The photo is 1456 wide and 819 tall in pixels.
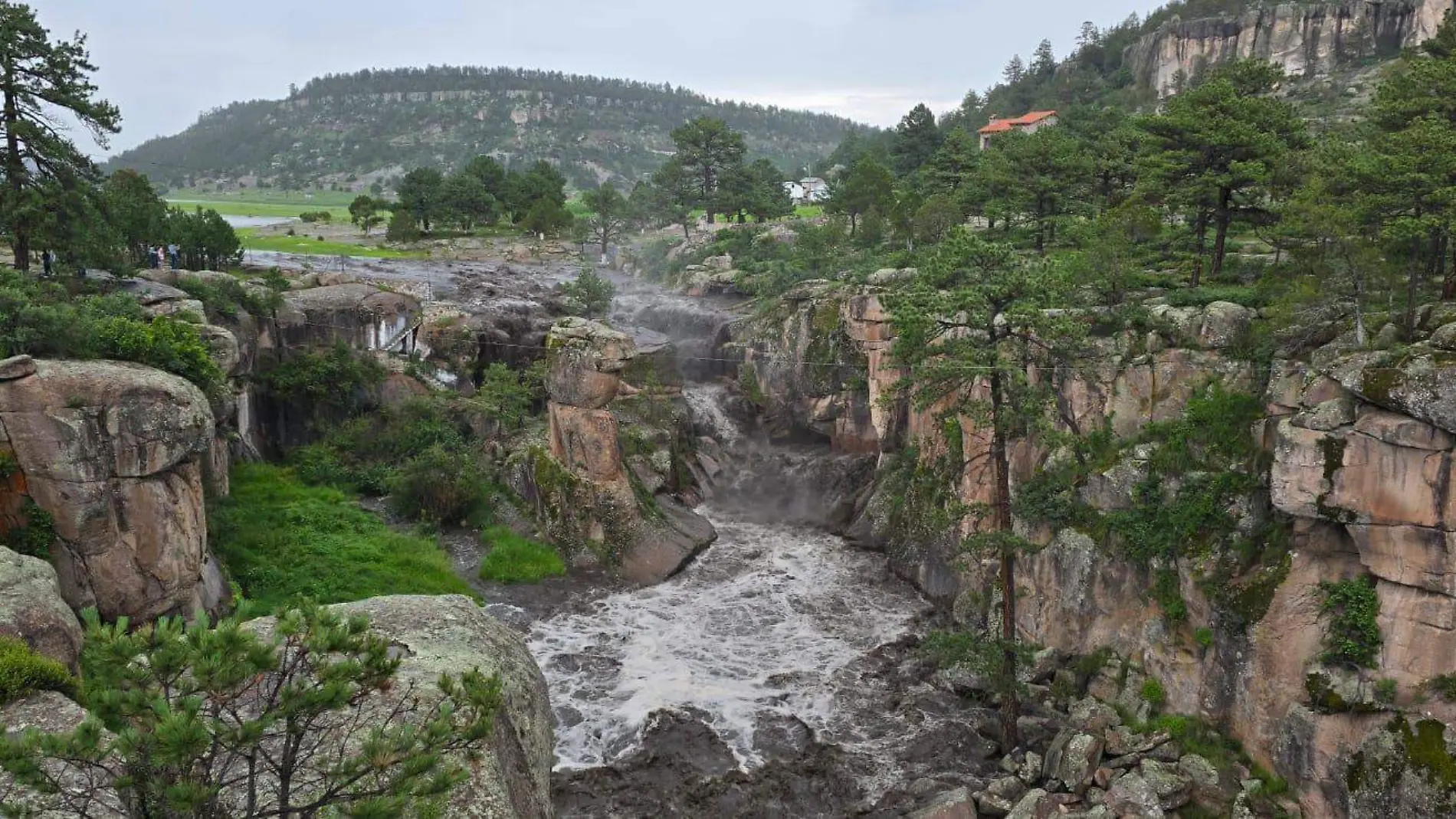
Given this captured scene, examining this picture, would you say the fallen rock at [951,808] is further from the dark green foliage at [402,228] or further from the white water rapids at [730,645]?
the dark green foliage at [402,228]

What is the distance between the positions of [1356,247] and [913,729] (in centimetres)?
1540

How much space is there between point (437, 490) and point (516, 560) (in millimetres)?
4159

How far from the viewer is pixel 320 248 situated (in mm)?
66688

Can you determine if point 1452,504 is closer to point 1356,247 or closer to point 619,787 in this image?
point 1356,247

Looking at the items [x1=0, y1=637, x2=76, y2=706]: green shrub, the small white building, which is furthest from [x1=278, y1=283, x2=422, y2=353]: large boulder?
the small white building

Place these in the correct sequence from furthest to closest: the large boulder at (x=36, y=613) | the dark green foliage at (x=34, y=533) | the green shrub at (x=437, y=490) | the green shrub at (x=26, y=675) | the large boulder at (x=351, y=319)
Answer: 1. the large boulder at (x=351, y=319)
2. the green shrub at (x=437, y=490)
3. the dark green foliage at (x=34, y=533)
4. the large boulder at (x=36, y=613)
5. the green shrub at (x=26, y=675)

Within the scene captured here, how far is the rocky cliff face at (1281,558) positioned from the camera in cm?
1767

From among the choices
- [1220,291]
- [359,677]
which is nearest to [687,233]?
[1220,291]

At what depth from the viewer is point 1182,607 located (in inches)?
848

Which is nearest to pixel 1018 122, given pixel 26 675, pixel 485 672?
pixel 485 672

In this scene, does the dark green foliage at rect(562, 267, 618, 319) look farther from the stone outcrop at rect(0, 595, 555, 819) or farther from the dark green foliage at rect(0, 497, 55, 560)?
the stone outcrop at rect(0, 595, 555, 819)

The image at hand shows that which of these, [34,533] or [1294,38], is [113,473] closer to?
[34,533]

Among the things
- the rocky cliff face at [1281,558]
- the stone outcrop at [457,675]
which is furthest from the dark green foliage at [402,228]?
the stone outcrop at [457,675]

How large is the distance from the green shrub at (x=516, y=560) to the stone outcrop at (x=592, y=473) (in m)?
0.99
